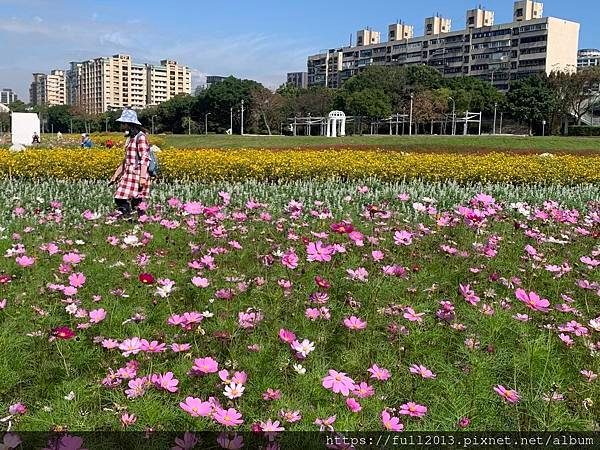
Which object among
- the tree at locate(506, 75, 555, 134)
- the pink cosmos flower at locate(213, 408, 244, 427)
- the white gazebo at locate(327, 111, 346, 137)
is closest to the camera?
the pink cosmos flower at locate(213, 408, 244, 427)

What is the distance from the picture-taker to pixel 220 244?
168 inches

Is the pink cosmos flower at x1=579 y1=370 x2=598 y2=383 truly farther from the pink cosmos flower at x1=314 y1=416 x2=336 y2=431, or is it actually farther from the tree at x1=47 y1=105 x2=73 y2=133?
the tree at x1=47 y1=105 x2=73 y2=133

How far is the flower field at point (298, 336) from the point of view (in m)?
2.14

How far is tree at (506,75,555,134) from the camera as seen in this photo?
186ft

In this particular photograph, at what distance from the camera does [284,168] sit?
382 inches

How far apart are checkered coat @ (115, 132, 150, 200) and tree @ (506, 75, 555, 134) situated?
5774cm

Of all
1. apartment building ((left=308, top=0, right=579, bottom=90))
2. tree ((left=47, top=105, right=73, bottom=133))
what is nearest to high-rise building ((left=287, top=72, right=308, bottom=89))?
apartment building ((left=308, top=0, right=579, bottom=90))

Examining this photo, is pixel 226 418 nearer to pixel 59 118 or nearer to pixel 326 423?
pixel 326 423

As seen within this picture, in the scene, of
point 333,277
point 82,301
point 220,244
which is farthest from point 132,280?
point 333,277

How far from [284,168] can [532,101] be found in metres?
54.2

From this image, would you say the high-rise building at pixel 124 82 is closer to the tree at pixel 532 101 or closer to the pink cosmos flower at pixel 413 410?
the tree at pixel 532 101

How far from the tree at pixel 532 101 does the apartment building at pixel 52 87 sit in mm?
128355

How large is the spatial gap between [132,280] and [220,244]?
0.94 metres

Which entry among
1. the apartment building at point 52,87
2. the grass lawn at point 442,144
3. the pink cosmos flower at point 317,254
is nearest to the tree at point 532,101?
the grass lawn at point 442,144
